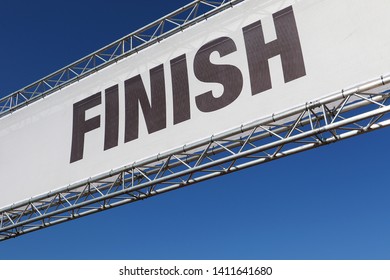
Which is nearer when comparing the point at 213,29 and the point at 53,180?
the point at 213,29

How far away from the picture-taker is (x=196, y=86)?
36.8 feet

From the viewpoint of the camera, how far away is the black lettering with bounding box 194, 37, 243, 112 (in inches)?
416

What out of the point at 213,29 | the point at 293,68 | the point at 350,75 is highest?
the point at 213,29

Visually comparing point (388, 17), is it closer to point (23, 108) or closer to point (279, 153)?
point (279, 153)

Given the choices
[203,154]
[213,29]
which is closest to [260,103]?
[203,154]

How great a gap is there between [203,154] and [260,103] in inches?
64.2

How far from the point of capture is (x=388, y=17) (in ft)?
29.3

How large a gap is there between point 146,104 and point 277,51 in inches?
139

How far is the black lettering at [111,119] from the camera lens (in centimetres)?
1233

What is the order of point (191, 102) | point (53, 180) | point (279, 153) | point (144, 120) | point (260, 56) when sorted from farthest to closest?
point (53, 180) < point (144, 120) < point (191, 102) < point (260, 56) < point (279, 153)

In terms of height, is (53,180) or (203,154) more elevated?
(53,180)

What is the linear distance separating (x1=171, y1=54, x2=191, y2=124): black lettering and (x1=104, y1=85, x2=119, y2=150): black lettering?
1.83 m

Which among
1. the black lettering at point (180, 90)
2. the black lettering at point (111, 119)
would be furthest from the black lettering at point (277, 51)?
the black lettering at point (111, 119)

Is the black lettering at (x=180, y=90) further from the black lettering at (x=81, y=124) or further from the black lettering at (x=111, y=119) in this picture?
the black lettering at (x=81, y=124)
